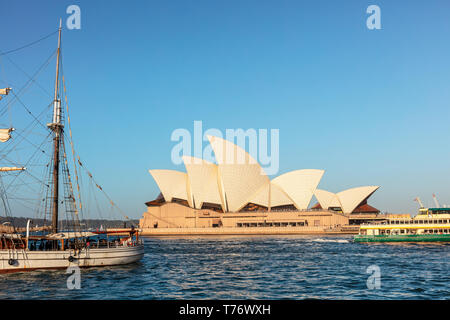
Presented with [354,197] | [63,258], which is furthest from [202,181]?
[63,258]

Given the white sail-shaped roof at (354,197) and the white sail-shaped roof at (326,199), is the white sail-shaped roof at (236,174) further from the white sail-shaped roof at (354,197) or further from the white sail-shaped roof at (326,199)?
the white sail-shaped roof at (354,197)

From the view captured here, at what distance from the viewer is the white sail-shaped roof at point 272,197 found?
103m

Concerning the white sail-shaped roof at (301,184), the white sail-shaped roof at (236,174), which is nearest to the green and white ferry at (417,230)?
the white sail-shaped roof at (236,174)

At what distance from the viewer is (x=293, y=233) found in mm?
94062

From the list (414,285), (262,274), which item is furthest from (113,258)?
(414,285)

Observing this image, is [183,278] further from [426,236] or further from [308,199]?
[308,199]

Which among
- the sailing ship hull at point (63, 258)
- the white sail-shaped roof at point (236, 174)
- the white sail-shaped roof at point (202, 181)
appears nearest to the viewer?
the sailing ship hull at point (63, 258)

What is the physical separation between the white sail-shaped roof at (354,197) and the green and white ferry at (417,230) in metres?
45.9

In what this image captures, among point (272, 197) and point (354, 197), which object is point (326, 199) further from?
point (272, 197)

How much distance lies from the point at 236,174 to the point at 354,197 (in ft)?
113

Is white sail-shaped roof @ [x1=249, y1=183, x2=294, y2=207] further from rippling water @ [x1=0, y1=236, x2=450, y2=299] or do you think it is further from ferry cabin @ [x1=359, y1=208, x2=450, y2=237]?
rippling water @ [x1=0, y1=236, x2=450, y2=299]

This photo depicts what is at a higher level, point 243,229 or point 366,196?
point 366,196
